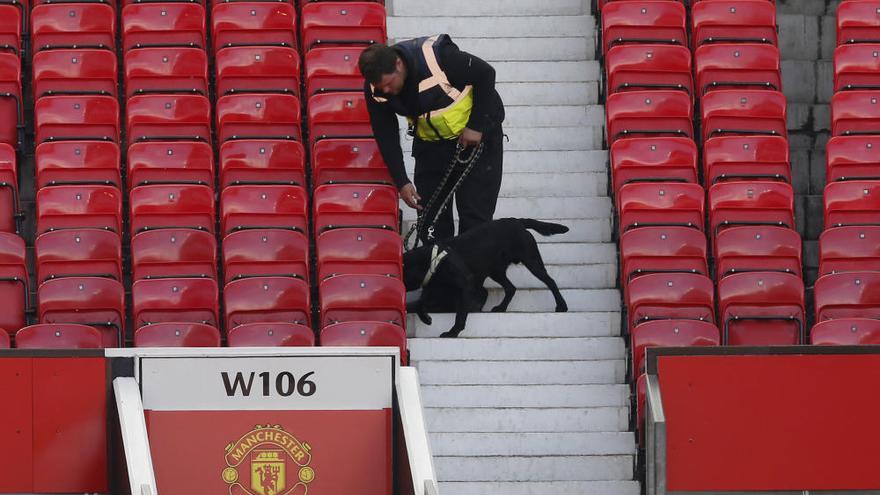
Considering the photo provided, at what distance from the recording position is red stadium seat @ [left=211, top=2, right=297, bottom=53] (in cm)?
1385

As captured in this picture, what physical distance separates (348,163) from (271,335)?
5.34 feet

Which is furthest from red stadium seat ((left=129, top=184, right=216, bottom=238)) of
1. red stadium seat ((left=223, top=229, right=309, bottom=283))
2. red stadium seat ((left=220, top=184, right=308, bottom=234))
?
red stadium seat ((left=223, top=229, right=309, bottom=283))

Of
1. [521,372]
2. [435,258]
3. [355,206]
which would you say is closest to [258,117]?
[355,206]

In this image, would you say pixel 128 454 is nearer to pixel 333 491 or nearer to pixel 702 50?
pixel 333 491

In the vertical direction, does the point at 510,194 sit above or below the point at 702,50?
below

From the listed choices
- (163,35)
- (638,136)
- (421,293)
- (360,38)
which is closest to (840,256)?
(638,136)

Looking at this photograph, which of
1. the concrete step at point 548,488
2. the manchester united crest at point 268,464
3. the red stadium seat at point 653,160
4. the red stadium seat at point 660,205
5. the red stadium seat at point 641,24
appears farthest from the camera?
the red stadium seat at point 641,24

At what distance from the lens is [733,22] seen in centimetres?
1412

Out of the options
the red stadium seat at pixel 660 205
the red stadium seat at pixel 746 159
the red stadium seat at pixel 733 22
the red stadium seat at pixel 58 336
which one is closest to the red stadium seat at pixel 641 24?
the red stadium seat at pixel 733 22

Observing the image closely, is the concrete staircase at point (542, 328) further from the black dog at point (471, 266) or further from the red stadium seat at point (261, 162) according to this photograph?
the red stadium seat at point (261, 162)

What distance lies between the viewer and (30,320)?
12.1m

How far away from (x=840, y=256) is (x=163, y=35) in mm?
4564

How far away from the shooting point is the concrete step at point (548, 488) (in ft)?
36.7

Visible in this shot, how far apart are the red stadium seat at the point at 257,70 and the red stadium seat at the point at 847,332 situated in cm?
374
